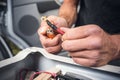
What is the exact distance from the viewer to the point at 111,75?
512 mm

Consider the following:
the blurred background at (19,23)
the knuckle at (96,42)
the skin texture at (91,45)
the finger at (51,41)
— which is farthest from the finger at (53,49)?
the blurred background at (19,23)

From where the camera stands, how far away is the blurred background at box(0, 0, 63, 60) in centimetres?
142

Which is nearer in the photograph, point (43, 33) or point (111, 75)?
point (111, 75)

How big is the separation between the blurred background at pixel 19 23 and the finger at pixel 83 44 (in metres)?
0.92

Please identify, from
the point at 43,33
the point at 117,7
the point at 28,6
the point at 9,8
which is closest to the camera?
the point at 43,33

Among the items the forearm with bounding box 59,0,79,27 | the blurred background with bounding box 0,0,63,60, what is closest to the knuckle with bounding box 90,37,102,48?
the forearm with bounding box 59,0,79,27

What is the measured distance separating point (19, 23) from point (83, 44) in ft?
3.59

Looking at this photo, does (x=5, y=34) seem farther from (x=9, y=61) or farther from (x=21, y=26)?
(x=9, y=61)

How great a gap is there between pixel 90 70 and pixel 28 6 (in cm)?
108

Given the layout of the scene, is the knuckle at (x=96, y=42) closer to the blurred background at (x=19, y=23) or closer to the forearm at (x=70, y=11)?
the forearm at (x=70, y=11)

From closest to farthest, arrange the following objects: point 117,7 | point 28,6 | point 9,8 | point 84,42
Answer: point 84,42 → point 117,7 → point 9,8 → point 28,6

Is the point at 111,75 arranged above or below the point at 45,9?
below

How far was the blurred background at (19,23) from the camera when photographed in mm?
1415

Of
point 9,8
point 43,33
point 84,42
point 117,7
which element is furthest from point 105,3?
point 9,8
